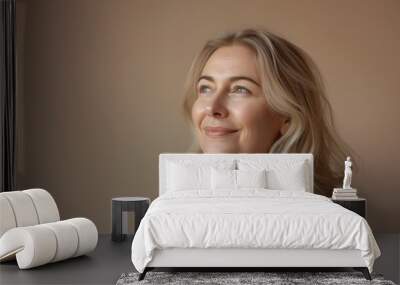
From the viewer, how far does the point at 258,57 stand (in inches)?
277

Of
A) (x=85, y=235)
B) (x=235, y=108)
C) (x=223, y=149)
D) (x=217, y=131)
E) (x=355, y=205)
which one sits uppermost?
(x=235, y=108)

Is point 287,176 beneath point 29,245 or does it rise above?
above

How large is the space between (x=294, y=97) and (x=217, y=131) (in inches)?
34.6

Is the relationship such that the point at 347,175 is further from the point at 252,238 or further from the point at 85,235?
the point at 85,235

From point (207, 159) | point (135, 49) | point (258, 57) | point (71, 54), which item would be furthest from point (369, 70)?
point (71, 54)

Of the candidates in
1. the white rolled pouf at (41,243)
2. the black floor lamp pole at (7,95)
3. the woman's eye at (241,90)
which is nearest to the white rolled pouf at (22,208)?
the white rolled pouf at (41,243)

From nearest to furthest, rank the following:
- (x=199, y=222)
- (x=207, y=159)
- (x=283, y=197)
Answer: (x=199, y=222) → (x=283, y=197) → (x=207, y=159)

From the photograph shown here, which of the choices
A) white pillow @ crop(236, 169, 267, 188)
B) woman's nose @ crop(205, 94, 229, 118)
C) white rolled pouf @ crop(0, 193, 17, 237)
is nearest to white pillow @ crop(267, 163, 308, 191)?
white pillow @ crop(236, 169, 267, 188)

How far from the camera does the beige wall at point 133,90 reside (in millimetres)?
7203

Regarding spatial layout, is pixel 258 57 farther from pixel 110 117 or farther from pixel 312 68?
pixel 110 117

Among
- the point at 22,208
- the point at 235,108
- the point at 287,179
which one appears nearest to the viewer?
the point at 22,208

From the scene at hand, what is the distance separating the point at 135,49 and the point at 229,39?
1.02 meters

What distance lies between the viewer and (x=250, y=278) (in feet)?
15.8

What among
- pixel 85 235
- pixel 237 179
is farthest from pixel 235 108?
pixel 85 235
